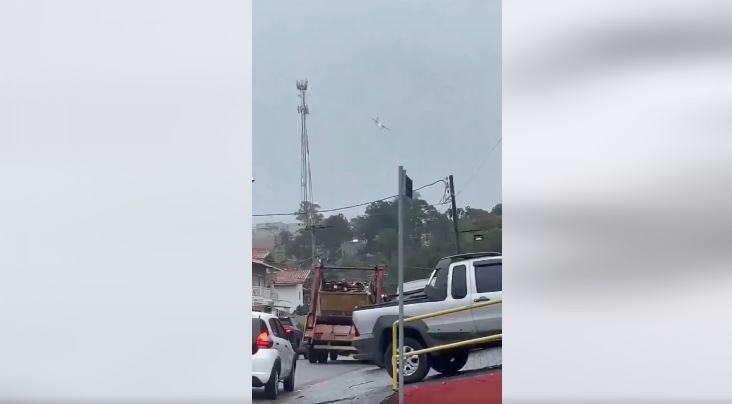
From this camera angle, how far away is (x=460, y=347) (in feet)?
6.93

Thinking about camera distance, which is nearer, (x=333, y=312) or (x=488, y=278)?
(x=488, y=278)

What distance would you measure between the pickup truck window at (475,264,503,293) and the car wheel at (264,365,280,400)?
76 centimetres

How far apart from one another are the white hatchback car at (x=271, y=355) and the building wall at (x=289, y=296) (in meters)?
0.06

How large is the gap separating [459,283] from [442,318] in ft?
0.46

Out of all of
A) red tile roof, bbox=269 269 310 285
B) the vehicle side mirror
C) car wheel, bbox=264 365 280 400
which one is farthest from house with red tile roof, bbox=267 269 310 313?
the vehicle side mirror

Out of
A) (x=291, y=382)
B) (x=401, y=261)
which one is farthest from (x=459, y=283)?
(x=291, y=382)

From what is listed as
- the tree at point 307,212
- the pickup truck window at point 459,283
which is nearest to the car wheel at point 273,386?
the tree at point 307,212

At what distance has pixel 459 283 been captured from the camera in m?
2.08

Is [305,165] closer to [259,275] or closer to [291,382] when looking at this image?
[259,275]

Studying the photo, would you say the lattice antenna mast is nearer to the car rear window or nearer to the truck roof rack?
the car rear window

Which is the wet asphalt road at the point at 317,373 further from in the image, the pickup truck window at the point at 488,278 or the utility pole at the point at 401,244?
the pickup truck window at the point at 488,278

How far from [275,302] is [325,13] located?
1.03 metres

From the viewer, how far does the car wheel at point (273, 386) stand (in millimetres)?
2129

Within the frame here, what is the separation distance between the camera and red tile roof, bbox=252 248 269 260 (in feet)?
6.98
